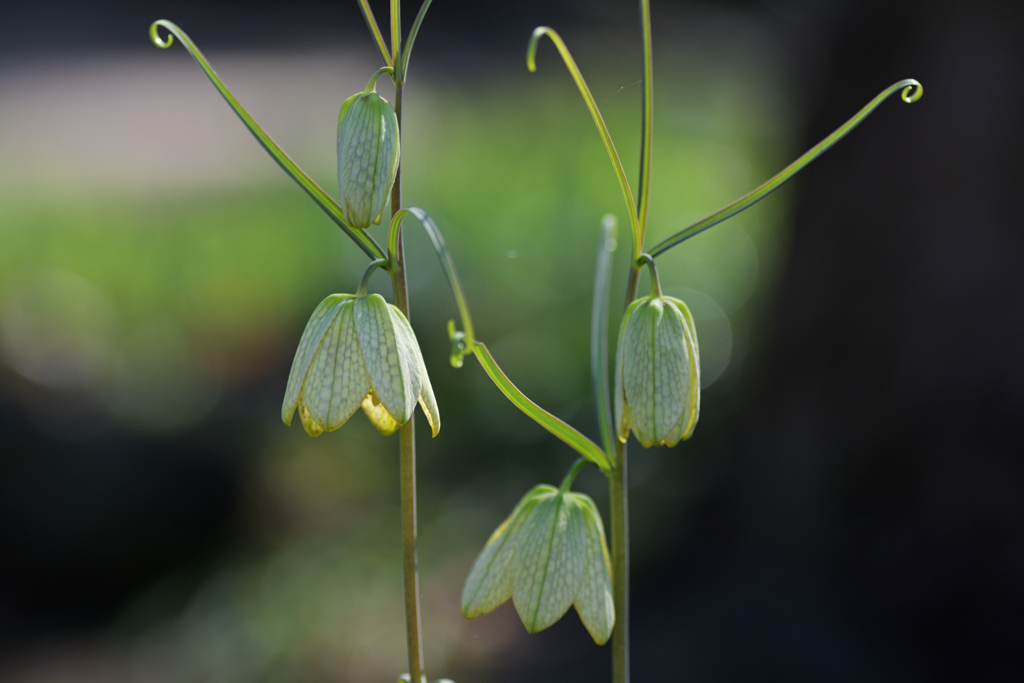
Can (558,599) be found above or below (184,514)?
above

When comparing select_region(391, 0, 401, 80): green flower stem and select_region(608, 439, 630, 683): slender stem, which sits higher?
select_region(391, 0, 401, 80): green flower stem

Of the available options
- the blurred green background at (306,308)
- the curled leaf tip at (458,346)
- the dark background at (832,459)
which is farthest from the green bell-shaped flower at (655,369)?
the blurred green background at (306,308)

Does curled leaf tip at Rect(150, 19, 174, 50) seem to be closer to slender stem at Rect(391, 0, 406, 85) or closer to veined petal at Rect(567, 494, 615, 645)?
slender stem at Rect(391, 0, 406, 85)

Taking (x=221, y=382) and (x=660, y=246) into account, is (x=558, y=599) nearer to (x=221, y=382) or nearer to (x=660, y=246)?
(x=660, y=246)

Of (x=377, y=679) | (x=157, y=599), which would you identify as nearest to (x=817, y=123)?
(x=377, y=679)

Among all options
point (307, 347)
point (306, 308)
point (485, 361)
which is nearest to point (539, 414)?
point (485, 361)

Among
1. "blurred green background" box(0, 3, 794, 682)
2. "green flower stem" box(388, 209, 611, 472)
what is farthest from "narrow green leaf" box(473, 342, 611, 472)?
"blurred green background" box(0, 3, 794, 682)

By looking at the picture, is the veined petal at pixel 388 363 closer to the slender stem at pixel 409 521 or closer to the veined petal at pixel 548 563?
the slender stem at pixel 409 521
